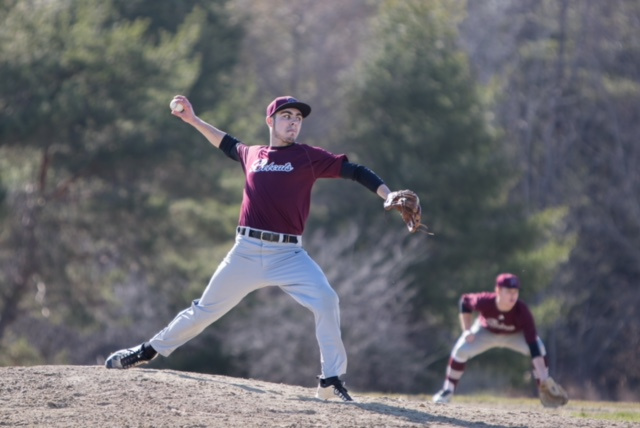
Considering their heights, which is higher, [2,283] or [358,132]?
[358,132]

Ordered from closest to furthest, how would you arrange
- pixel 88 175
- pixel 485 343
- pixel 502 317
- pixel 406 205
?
pixel 406 205
pixel 502 317
pixel 485 343
pixel 88 175

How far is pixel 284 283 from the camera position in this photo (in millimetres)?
8508

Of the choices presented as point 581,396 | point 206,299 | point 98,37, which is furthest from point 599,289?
point 206,299

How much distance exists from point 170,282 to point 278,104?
19.7 m

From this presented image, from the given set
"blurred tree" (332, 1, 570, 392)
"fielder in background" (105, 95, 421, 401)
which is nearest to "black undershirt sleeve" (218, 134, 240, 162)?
"fielder in background" (105, 95, 421, 401)

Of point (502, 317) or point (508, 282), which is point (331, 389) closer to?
point (508, 282)

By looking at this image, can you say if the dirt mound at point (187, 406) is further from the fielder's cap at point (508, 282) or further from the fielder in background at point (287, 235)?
the fielder's cap at point (508, 282)

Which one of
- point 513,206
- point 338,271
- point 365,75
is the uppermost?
point 365,75

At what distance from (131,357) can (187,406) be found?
121cm

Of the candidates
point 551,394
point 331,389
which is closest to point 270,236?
point 331,389

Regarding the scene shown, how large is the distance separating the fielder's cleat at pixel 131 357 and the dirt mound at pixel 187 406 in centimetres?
9

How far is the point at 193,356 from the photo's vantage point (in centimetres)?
2897

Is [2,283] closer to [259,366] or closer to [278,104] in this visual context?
[259,366]

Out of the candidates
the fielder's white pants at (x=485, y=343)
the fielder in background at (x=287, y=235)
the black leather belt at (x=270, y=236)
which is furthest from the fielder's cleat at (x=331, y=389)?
the fielder's white pants at (x=485, y=343)
